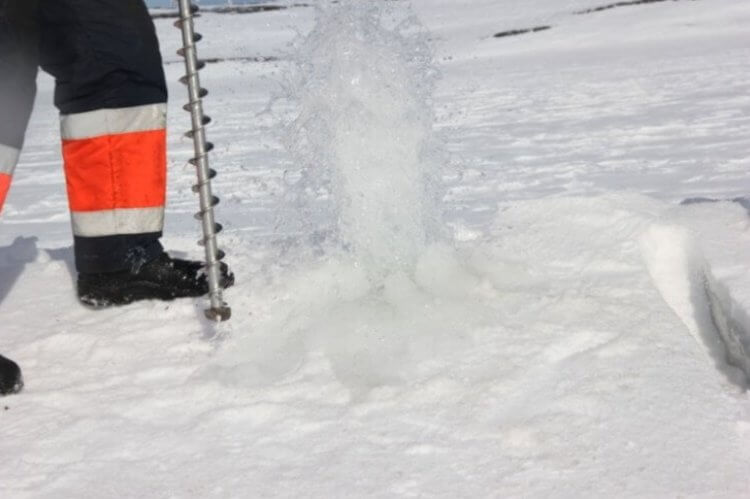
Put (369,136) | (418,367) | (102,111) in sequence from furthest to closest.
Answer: (369,136)
(102,111)
(418,367)

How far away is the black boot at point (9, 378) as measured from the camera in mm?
1979

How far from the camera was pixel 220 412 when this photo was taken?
1835mm

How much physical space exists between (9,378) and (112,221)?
467 millimetres

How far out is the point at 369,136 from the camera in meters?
2.35

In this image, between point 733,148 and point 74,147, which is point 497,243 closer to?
point 74,147

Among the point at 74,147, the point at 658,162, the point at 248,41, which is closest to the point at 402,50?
the point at 74,147

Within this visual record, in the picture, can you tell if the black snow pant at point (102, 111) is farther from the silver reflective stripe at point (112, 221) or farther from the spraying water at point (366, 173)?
the spraying water at point (366, 173)

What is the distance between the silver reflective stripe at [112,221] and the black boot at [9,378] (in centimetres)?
42

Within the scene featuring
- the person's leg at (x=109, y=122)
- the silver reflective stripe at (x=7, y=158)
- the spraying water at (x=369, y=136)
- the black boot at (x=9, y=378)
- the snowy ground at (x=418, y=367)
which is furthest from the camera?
the spraying water at (x=369, y=136)

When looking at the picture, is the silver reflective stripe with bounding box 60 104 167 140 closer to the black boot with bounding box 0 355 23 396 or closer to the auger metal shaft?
the auger metal shaft

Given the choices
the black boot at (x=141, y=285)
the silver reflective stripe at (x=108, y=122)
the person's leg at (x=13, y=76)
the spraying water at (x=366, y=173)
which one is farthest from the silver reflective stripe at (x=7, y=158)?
the spraying water at (x=366, y=173)

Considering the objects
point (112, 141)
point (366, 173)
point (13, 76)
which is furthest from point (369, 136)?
point (13, 76)

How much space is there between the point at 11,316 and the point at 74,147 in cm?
42

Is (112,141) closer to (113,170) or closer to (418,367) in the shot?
(113,170)
